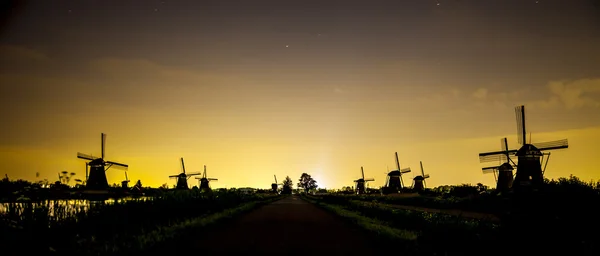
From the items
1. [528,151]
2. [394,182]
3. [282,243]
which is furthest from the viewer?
[394,182]

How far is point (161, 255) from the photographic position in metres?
13.1

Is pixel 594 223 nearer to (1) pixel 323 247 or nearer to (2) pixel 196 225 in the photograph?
(1) pixel 323 247

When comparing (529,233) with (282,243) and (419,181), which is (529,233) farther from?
(419,181)

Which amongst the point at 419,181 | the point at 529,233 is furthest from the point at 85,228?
the point at 419,181

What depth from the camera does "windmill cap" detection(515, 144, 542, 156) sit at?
59.6 m

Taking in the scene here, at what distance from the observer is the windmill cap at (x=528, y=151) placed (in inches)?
2347

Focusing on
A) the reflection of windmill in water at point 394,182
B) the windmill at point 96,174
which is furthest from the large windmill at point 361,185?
the windmill at point 96,174

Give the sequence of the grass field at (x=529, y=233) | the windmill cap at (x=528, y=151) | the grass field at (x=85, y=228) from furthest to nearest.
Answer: the windmill cap at (x=528, y=151)
the grass field at (x=85, y=228)
the grass field at (x=529, y=233)

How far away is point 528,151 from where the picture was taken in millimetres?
60188

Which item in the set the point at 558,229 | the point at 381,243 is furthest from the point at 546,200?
the point at 381,243

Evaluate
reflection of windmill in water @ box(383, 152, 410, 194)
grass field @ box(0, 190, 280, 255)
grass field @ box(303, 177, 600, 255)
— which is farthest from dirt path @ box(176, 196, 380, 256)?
reflection of windmill in water @ box(383, 152, 410, 194)

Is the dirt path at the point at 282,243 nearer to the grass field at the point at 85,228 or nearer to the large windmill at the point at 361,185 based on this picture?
the grass field at the point at 85,228

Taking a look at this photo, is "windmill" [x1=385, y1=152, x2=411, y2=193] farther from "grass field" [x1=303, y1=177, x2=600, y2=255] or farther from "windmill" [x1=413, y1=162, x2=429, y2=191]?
"grass field" [x1=303, y1=177, x2=600, y2=255]

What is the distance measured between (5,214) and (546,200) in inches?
775
